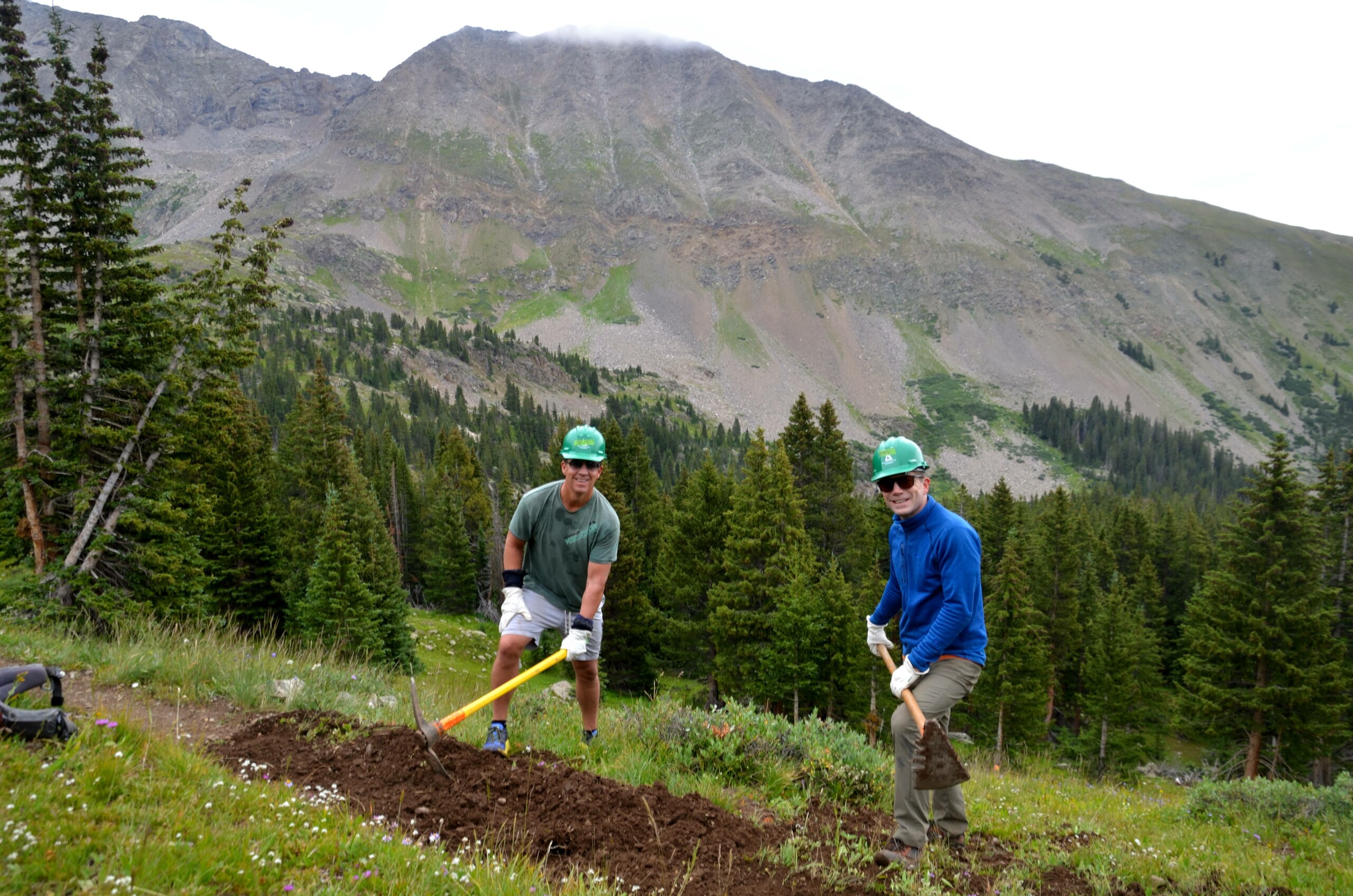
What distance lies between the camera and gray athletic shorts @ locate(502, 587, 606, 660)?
5793mm

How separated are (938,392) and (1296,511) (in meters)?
180

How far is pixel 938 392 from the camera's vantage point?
191125 millimetres

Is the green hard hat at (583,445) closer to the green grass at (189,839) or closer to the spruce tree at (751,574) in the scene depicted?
the green grass at (189,839)

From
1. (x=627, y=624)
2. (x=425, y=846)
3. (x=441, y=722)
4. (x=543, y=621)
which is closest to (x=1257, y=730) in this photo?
(x=627, y=624)

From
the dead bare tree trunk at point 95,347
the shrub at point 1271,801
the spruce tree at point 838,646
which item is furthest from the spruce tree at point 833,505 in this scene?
the dead bare tree trunk at point 95,347

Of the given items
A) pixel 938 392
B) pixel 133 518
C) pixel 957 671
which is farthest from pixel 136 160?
pixel 938 392

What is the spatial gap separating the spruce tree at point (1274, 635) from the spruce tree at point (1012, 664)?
5183mm

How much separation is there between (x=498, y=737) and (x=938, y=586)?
3.90 meters

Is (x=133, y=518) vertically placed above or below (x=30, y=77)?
below

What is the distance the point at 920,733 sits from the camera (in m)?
4.64

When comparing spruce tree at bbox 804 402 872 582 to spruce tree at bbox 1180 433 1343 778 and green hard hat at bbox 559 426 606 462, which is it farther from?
green hard hat at bbox 559 426 606 462

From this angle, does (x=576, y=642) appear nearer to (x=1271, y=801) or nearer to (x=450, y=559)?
(x=1271, y=801)

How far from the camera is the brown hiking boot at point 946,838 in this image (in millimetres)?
5000

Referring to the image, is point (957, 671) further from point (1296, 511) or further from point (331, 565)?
point (1296, 511)
